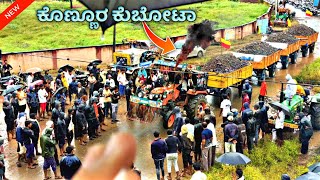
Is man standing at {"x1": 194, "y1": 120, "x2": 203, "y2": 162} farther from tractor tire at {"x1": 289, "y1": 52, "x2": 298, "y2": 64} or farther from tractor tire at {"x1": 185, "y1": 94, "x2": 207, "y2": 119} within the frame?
tractor tire at {"x1": 289, "y1": 52, "x2": 298, "y2": 64}

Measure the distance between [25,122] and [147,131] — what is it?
374 centimetres

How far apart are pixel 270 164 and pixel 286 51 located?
9.78 m

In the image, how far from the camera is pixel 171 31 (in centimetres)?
2878

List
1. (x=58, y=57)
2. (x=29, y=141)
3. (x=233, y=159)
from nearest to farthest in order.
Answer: (x=233, y=159) → (x=29, y=141) → (x=58, y=57)

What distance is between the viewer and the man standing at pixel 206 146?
8.37 metres

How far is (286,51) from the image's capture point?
1794cm

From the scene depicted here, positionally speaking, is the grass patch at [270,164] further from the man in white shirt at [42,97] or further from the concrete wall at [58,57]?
the concrete wall at [58,57]

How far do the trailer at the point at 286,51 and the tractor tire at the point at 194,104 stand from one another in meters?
7.15

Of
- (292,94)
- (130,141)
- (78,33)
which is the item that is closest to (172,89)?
(292,94)

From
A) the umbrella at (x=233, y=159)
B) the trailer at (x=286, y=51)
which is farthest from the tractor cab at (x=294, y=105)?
the trailer at (x=286, y=51)

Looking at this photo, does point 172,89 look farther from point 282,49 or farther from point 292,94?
point 282,49

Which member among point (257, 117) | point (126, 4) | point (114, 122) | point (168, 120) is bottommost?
point (114, 122)

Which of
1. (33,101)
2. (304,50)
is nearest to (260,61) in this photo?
(304,50)

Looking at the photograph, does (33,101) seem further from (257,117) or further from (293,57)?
(293,57)
